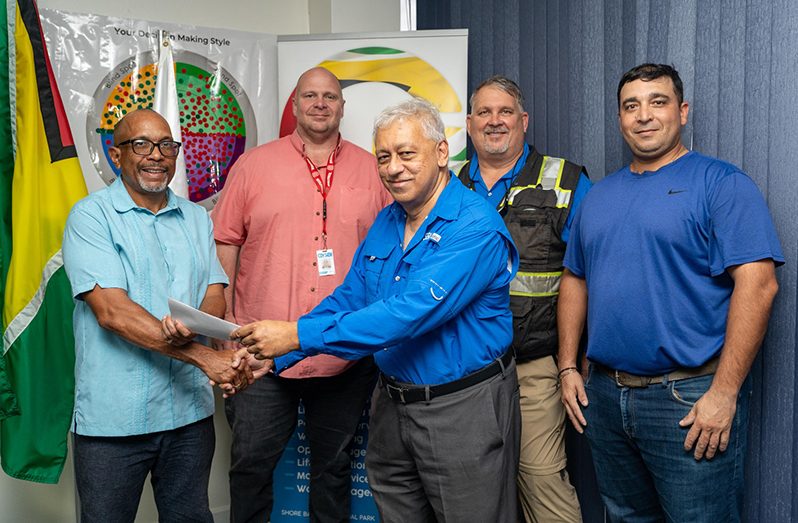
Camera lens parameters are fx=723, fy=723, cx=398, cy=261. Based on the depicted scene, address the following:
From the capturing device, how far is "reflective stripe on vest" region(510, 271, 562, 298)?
2438mm

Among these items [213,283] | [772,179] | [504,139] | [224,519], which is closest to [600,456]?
[772,179]

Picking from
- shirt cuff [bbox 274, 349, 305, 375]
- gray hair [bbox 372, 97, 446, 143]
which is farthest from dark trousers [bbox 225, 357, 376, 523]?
gray hair [bbox 372, 97, 446, 143]

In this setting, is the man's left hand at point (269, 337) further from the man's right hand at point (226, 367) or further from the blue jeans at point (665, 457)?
the blue jeans at point (665, 457)

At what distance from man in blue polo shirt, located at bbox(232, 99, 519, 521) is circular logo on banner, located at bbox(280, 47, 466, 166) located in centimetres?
133

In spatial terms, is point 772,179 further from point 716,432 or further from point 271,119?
point 271,119

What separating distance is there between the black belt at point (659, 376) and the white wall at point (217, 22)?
6.65 ft

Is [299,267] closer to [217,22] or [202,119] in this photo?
[202,119]

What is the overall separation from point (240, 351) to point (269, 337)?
0.91ft

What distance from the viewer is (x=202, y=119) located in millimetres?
3182

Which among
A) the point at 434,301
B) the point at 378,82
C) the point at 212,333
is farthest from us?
the point at 378,82

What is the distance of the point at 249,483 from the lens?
268 centimetres

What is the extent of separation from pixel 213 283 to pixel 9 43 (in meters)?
1.09

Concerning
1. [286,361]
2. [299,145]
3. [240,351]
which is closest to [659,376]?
[286,361]

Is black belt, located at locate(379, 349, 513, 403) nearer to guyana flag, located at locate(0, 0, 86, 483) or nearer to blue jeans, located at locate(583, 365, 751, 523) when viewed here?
blue jeans, located at locate(583, 365, 751, 523)
